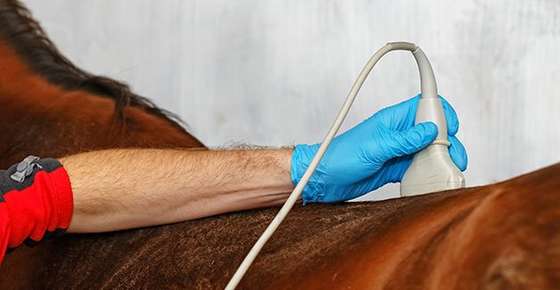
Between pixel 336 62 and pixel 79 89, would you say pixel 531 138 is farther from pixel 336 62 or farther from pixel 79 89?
pixel 79 89

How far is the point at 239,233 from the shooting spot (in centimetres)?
94

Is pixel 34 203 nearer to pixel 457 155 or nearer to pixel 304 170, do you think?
pixel 304 170

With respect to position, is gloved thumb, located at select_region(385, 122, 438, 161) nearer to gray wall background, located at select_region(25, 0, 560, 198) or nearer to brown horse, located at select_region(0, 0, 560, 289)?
brown horse, located at select_region(0, 0, 560, 289)

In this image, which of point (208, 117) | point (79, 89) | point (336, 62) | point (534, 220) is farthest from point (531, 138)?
point (534, 220)

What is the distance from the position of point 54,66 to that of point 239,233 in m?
0.56

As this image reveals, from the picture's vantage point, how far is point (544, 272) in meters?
0.56

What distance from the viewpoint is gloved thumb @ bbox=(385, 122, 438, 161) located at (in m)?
0.93

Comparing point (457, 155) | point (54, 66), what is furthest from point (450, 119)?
point (54, 66)

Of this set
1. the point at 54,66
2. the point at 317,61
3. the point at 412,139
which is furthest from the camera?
the point at 317,61

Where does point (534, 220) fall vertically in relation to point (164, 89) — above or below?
above

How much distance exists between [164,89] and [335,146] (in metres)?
1.04

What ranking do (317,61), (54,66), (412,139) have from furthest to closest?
(317,61), (54,66), (412,139)

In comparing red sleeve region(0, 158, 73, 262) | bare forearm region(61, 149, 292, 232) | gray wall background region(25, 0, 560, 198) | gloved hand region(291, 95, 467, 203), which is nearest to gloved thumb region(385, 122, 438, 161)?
gloved hand region(291, 95, 467, 203)

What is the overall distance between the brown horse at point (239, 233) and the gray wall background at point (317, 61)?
1.80 ft
